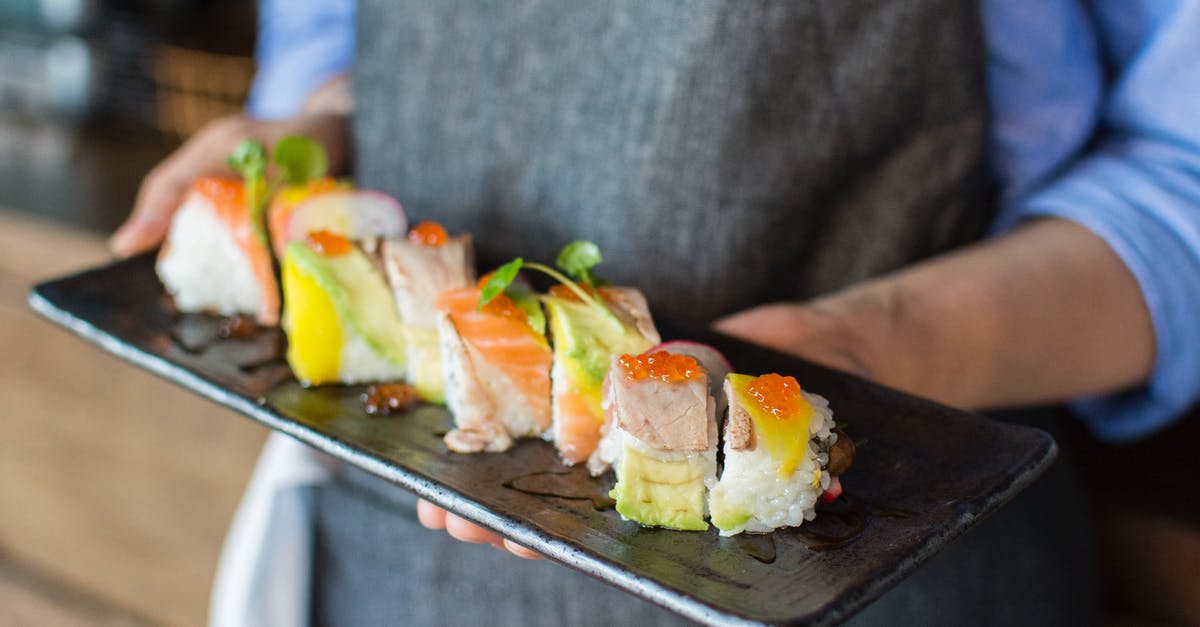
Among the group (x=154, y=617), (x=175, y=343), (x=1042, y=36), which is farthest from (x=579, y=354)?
(x=154, y=617)

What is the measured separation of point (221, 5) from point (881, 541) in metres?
3.46

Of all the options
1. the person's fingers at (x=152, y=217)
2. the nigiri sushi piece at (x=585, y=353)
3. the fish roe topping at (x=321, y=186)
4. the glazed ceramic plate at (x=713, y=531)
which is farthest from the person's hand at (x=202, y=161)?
the nigiri sushi piece at (x=585, y=353)

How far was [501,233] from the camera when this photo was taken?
64.8 inches

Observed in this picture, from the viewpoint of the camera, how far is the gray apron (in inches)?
56.3

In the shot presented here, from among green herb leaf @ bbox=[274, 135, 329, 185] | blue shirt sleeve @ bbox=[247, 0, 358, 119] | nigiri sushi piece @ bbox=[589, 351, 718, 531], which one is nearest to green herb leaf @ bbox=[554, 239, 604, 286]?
nigiri sushi piece @ bbox=[589, 351, 718, 531]

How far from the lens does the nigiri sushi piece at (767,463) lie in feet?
3.46

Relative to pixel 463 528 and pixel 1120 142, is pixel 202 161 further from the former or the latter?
pixel 1120 142

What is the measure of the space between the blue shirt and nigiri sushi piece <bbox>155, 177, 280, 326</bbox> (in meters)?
1.07

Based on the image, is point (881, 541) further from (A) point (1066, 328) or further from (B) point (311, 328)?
(B) point (311, 328)

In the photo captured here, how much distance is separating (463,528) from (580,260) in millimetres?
370

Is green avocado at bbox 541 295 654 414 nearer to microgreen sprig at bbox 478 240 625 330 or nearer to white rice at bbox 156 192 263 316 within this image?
microgreen sprig at bbox 478 240 625 330

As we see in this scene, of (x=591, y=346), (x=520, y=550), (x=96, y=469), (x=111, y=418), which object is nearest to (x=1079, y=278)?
(x=591, y=346)

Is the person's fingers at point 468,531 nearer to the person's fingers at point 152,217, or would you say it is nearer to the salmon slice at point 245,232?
the salmon slice at point 245,232

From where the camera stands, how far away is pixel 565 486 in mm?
1156
